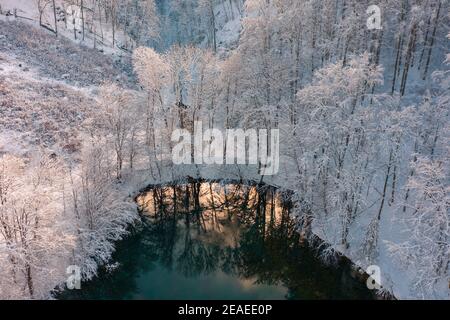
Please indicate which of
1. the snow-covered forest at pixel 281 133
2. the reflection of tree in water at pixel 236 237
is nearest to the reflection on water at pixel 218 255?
the reflection of tree in water at pixel 236 237

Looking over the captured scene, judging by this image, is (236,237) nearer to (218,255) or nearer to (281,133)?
(218,255)

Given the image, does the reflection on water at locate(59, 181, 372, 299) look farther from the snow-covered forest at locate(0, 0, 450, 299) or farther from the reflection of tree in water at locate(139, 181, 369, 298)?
the snow-covered forest at locate(0, 0, 450, 299)

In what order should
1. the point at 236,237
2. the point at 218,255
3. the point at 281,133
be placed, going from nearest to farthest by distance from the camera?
the point at 218,255
the point at 236,237
the point at 281,133

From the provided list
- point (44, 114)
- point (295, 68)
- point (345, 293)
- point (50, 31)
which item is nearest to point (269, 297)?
point (345, 293)

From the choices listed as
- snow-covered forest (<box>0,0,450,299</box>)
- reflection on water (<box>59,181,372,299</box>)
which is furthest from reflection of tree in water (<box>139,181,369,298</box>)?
snow-covered forest (<box>0,0,450,299</box>)

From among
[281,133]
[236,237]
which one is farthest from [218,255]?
[281,133]
